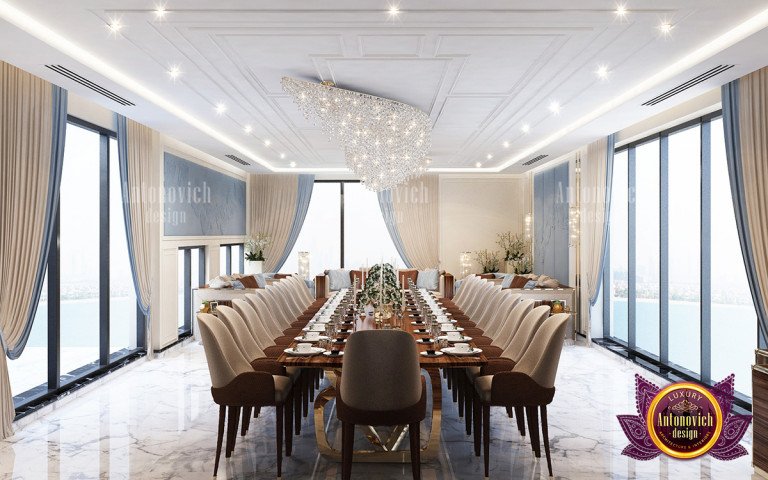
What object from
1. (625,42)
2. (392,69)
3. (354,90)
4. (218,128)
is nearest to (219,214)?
(218,128)

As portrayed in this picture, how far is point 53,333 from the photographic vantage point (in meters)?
4.89

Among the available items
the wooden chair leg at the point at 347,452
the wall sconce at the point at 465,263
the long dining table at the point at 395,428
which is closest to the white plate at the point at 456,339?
the long dining table at the point at 395,428

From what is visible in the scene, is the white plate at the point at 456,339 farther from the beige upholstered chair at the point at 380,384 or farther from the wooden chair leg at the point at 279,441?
the wooden chair leg at the point at 279,441

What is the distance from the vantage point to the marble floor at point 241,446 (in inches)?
132

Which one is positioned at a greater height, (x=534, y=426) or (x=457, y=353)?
(x=457, y=353)

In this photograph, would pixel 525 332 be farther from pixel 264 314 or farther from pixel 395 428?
pixel 264 314

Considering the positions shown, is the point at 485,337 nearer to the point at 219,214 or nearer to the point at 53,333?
the point at 53,333

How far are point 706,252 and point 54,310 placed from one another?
643 centimetres

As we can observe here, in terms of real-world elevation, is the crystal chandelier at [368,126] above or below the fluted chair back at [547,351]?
above

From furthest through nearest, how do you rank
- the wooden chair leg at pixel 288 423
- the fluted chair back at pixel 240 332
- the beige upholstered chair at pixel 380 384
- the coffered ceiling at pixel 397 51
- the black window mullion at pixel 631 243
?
the black window mullion at pixel 631 243
the fluted chair back at pixel 240 332
the wooden chair leg at pixel 288 423
the coffered ceiling at pixel 397 51
the beige upholstered chair at pixel 380 384

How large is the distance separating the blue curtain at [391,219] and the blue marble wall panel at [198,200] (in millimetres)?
2968

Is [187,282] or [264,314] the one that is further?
[187,282]

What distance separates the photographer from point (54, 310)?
4.88 meters

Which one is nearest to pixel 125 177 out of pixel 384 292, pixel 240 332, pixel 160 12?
pixel 240 332
